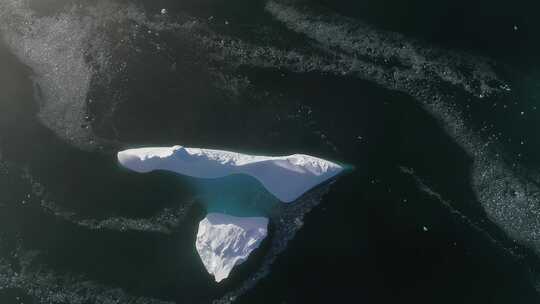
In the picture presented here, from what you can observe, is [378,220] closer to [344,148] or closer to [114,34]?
[344,148]

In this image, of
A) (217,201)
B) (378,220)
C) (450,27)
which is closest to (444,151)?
(378,220)

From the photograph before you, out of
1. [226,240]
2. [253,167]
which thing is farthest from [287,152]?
[226,240]

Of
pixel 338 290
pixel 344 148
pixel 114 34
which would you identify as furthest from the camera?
pixel 114 34

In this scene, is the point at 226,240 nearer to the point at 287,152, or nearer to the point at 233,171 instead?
the point at 233,171

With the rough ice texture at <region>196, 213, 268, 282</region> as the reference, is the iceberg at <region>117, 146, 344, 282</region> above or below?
above

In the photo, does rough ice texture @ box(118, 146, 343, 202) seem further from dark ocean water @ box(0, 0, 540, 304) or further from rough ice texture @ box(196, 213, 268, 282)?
rough ice texture @ box(196, 213, 268, 282)

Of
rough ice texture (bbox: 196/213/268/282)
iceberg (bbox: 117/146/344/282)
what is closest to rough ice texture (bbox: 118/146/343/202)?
iceberg (bbox: 117/146/344/282)
